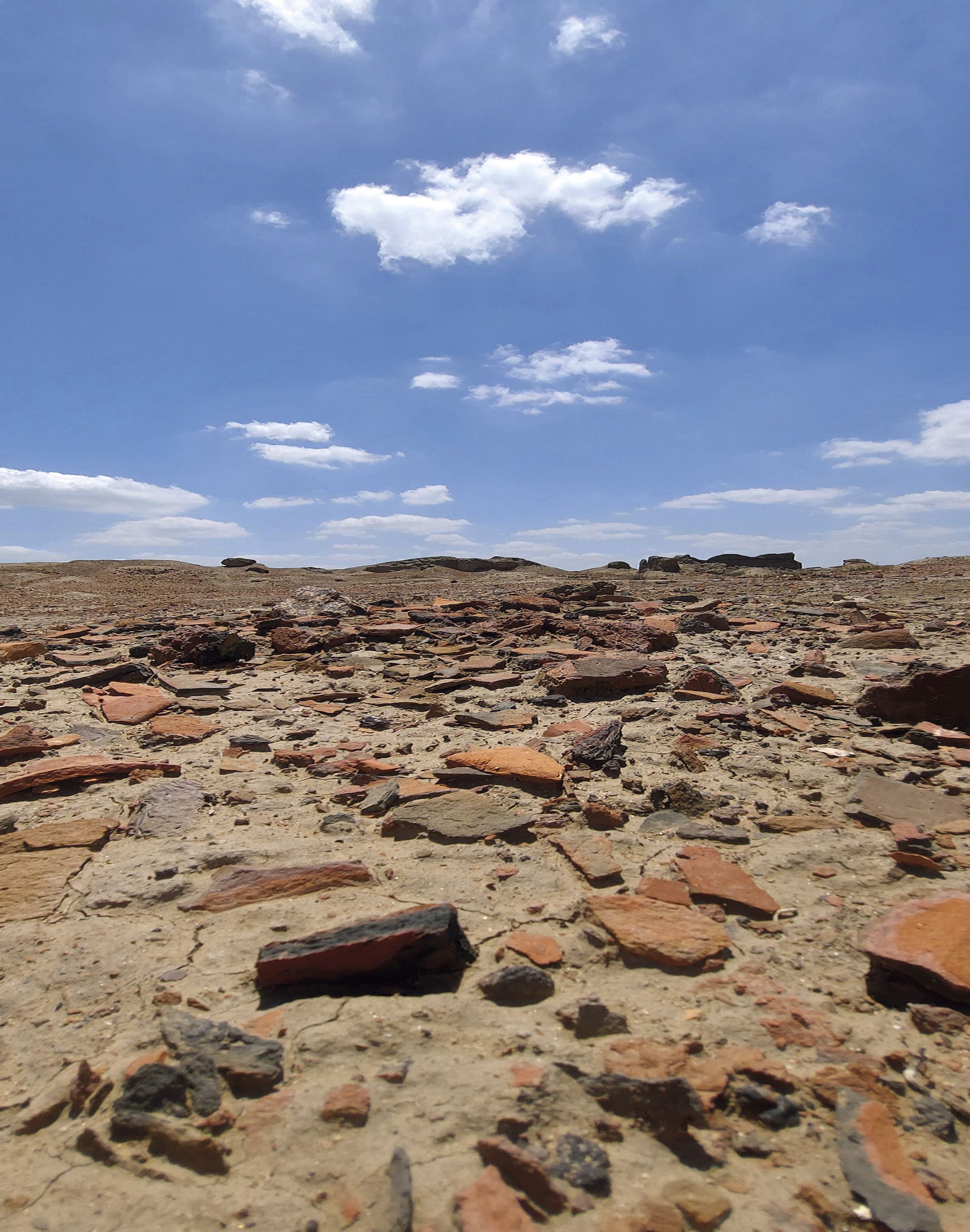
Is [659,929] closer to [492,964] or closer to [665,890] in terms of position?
[665,890]

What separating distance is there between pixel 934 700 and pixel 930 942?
2224 mm

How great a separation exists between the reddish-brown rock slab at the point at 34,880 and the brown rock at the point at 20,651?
3974 millimetres

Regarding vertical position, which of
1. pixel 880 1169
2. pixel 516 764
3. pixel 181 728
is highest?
pixel 181 728

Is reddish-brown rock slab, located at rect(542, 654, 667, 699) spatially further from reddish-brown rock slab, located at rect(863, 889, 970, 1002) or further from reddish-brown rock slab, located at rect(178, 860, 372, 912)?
reddish-brown rock slab, located at rect(863, 889, 970, 1002)

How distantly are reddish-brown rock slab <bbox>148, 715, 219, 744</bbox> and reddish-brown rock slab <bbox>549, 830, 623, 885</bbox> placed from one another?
2107mm

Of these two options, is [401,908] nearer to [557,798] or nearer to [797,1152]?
[557,798]

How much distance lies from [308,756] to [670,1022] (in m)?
2.14

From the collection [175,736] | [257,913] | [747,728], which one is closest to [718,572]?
[747,728]

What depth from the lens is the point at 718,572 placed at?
57.4 feet

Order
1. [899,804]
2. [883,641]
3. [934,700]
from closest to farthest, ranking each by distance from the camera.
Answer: [899,804], [934,700], [883,641]

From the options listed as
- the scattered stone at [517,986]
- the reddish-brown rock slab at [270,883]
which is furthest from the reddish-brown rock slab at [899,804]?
the reddish-brown rock slab at [270,883]

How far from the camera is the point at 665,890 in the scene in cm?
206

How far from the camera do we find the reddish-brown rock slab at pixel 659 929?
177cm

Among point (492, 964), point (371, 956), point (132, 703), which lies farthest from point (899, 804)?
point (132, 703)
